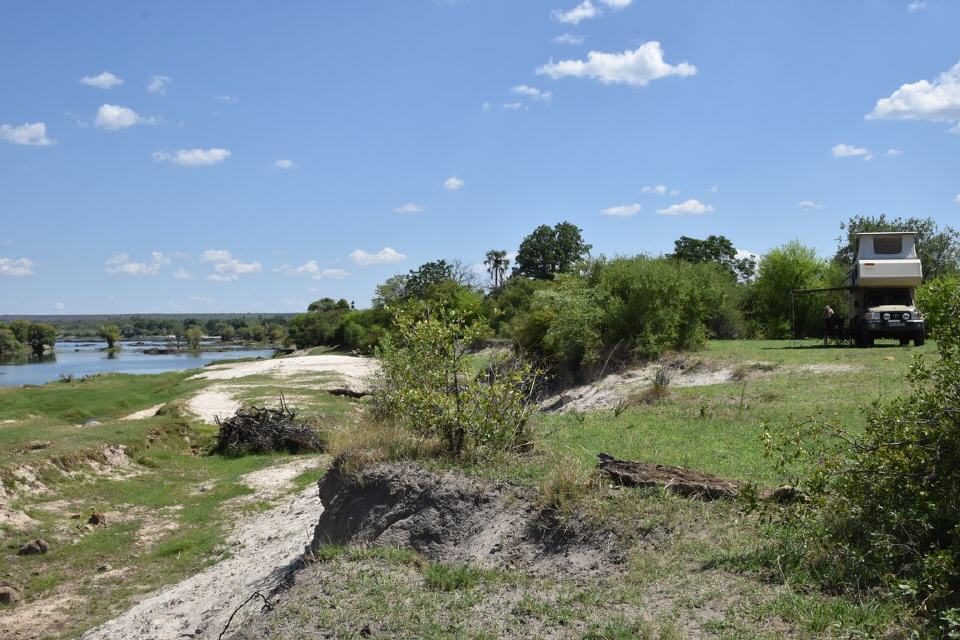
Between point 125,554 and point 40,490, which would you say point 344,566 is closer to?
point 125,554

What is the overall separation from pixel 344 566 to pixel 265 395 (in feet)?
81.8

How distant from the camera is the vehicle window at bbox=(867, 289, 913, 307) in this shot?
80.3 ft

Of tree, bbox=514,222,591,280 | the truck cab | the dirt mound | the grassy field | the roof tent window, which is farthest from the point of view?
tree, bbox=514,222,591,280

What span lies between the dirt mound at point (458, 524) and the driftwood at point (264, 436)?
1108 centimetres

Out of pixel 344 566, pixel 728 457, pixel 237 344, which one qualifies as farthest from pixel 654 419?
pixel 237 344

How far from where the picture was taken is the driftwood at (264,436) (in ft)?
68.9

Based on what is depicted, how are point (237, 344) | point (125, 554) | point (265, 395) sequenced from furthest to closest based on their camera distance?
point (237, 344), point (265, 395), point (125, 554)

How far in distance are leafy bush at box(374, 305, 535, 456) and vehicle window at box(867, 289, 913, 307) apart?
60.5 ft

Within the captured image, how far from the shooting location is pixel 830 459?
6262 millimetres

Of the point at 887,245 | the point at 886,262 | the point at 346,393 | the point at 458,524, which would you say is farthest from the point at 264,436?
the point at 887,245

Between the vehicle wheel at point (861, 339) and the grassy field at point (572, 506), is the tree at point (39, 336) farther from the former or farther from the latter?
the vehicle wheel at point (861, 339)

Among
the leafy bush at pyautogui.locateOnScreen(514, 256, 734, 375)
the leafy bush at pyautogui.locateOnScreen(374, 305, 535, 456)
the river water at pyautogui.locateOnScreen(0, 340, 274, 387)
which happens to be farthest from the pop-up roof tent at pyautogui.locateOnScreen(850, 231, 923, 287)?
the river water at pyautogui.locateOnScreen(0, 340, 274, 387)

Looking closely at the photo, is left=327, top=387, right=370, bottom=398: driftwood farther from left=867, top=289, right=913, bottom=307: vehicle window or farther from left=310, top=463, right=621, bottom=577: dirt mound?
left=310, top=463, right=621, bottom=577: dirt mound

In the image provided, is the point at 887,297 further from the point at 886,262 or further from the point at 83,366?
the point at 83,366
